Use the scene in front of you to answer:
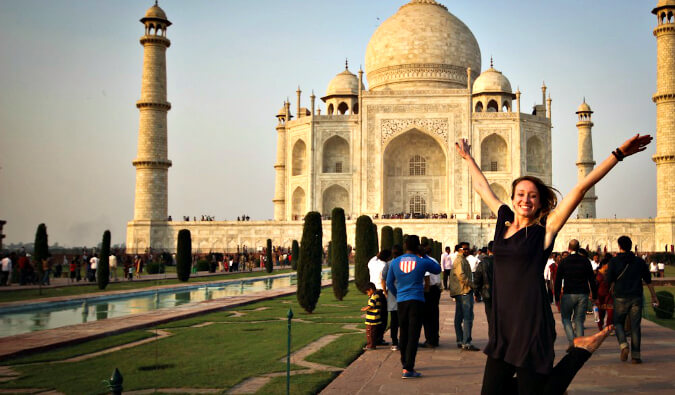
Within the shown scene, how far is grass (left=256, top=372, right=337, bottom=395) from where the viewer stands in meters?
4.16

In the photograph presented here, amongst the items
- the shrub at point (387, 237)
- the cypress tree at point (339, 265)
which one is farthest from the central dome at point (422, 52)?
the cypress tree at point (339, 265)

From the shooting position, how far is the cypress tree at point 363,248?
11789 mm

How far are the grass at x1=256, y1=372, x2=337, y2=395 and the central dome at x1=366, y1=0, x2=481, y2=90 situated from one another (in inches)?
1188

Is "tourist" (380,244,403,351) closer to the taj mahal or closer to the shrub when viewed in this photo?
the shrub

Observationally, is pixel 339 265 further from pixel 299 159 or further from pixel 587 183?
pixel 299 159

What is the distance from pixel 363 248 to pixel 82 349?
21.7ft

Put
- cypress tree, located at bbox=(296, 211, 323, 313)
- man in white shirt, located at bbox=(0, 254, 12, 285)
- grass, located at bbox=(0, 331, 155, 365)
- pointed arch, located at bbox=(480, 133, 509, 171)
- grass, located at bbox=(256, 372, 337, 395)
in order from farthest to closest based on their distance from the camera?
pointed arch, located at bbox=(480, 133, 509, 171) → man in white shirt, located at bbox=(0, 254, 12, 285) → cypress tree, located at bbox=(296, 211, 323, 313) → grass, located at bbox=(0, 331, 155, 365) → grass, located at bbox=(256, 372, 337, 395)

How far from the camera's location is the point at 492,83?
32875mm

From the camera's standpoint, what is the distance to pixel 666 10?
88.3ft

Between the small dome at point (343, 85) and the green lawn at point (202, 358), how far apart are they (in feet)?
87.3

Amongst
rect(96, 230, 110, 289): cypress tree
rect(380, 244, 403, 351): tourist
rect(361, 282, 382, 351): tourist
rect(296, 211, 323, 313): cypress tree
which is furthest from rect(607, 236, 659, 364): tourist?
rect(96, 230, 110, 289): cypress tree

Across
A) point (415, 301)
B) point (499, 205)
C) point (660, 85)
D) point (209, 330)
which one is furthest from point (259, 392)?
point (660, 85)

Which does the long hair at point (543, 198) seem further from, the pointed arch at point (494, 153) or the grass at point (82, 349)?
the pointed arch at point (494, 153)

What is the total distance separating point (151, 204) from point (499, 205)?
26370 millimetres
